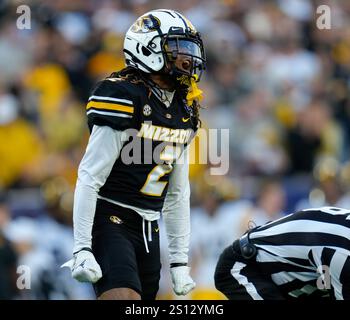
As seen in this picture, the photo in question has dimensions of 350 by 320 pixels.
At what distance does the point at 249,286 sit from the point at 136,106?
1141mm

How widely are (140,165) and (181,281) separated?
69 cm

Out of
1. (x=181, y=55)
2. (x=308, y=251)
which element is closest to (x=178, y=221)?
(x=308, y=251)

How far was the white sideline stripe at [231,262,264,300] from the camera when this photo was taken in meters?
4.91

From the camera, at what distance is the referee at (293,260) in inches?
177

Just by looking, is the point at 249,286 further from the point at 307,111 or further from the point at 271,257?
the point at 307,111

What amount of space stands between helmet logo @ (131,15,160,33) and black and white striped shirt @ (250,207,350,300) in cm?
119

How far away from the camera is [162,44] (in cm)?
475

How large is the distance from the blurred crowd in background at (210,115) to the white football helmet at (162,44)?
3.15 metres

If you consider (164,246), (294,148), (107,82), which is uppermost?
(107,82)

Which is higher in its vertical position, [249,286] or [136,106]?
[136,106]

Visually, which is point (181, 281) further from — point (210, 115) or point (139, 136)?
point (210, 115)
